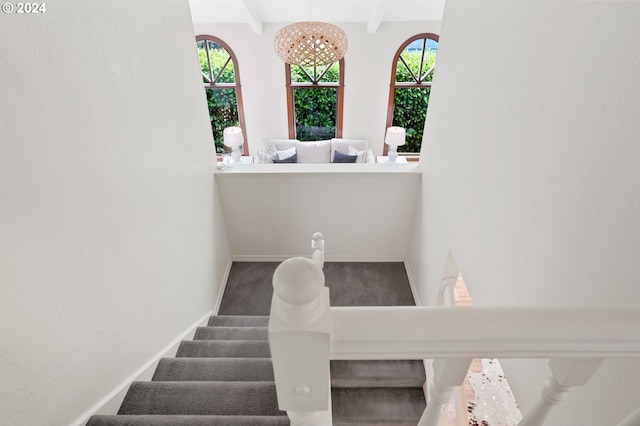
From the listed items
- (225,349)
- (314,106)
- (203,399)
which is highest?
(314,106)

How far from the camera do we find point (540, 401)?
2.15 feet

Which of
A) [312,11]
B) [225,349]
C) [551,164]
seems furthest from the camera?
[312,11]

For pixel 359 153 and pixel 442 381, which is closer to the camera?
pixel 442 381

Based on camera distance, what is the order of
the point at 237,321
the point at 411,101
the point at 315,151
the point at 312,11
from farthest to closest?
the point at 411,101 < the point at 315,151 < the point at 312,11 < the point at 237,321

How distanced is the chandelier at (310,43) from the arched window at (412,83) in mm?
2676

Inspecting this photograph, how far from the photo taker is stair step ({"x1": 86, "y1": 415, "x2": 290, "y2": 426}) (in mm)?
1276

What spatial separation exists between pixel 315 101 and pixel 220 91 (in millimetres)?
1748

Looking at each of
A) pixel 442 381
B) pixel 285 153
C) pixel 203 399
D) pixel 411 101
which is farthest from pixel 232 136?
pixel 442 381

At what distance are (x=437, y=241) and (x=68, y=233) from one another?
218 cm

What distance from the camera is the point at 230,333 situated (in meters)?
2.49

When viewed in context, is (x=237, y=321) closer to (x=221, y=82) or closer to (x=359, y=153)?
(x=359, y=153)

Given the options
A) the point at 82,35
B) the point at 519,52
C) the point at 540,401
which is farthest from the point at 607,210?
the point at 82,35

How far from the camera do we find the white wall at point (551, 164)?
0.97 meters

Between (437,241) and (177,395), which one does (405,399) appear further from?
(177,395)
